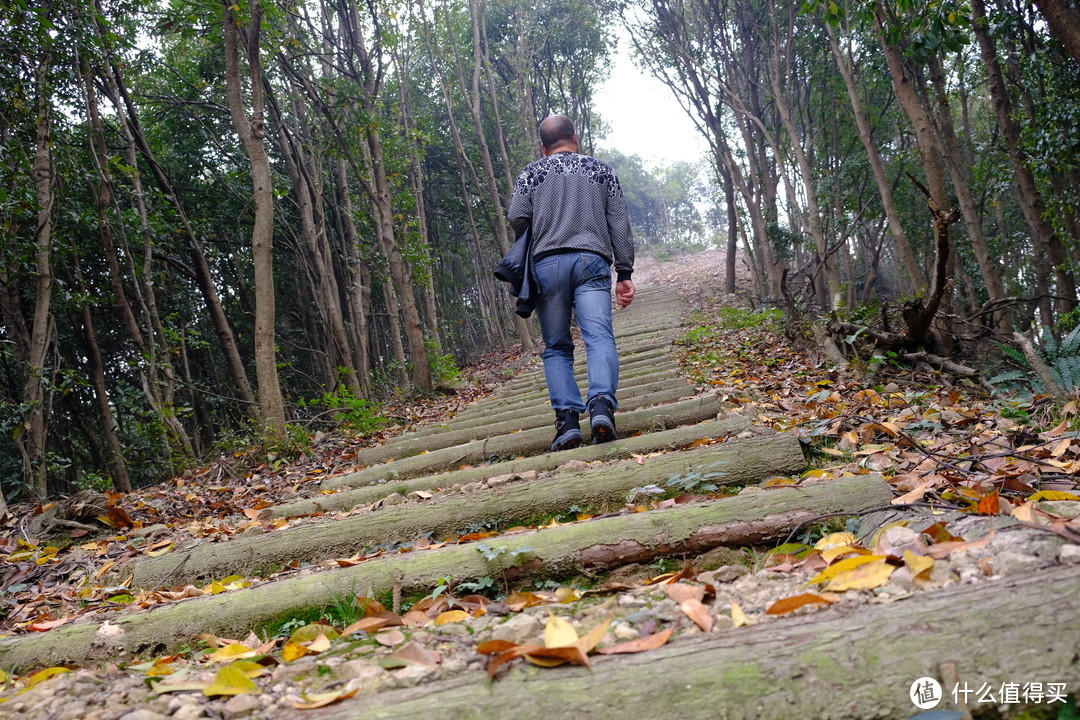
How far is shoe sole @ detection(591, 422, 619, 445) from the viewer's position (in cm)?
322

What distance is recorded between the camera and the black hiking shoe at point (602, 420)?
322 cm

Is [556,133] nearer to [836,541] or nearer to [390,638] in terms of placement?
[836,541]

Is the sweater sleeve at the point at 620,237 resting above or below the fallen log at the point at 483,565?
above

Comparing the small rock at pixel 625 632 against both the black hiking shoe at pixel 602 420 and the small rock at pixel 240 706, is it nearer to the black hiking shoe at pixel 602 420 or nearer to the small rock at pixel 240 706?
the small rock at pixel 240 706

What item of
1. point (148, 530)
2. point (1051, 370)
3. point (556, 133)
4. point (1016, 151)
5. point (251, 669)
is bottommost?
point (1051, 370)

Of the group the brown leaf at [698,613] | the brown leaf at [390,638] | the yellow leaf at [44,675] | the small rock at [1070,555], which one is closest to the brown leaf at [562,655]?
the brown leaf at [698,613]

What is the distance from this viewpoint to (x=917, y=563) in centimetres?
134

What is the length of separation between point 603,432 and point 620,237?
1112 mm

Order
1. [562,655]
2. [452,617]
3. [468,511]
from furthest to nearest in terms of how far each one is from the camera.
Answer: [468,511]
[452,617]
[562,655]

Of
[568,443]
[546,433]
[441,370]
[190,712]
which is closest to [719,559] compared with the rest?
[190,712]

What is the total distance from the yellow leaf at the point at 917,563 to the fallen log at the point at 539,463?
67.9 inches

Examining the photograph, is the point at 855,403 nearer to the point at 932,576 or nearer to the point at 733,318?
the point at 932,576

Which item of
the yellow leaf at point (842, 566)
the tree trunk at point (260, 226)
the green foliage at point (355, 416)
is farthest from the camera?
the green foliage at point (355, 416)

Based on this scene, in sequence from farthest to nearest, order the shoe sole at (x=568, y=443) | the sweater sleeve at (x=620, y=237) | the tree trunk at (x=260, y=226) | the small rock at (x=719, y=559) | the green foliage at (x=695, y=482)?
the tree trunk at (x=260, y=226) < the sweater sleeve at (x=620, y=237) < the shoe sole at (x=568, y=443) < the green foliage at (x=695, y=482) < the small rock at (x=719, y=559)
